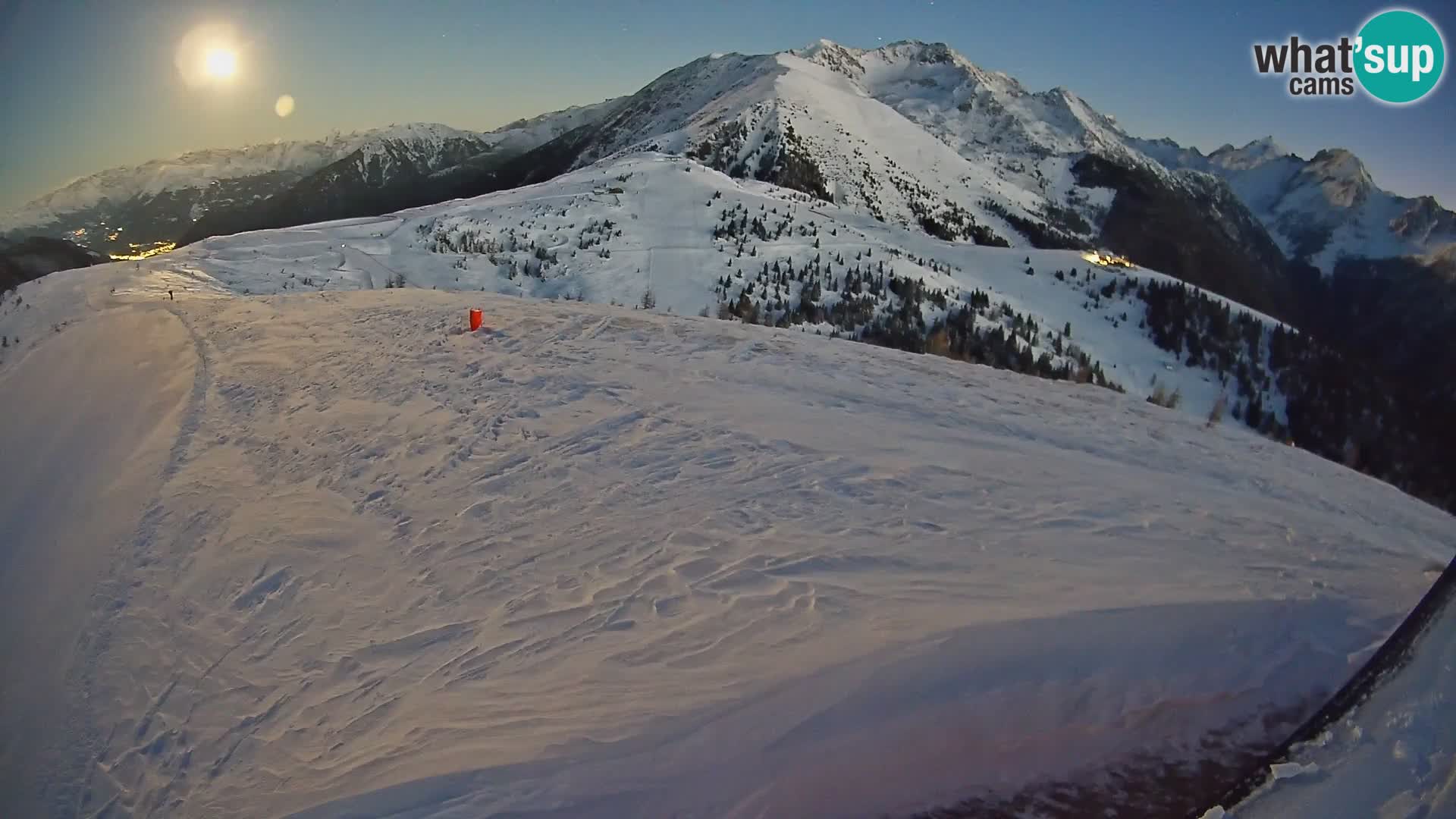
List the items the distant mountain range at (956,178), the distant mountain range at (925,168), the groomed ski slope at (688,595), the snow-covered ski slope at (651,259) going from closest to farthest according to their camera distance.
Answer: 1. the groomed ski slope at (688,595)
2. the snow-covered ski slope at (651,259)
3. the distant mountain range at (925,168)
4. the distant mountain range at (956,178)

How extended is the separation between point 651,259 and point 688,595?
2119cm

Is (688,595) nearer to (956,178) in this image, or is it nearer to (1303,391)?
(1303,391)

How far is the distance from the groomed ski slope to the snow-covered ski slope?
10.5 m

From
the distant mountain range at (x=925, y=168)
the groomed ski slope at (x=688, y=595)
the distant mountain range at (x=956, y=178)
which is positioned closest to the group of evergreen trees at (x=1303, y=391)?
the groomed ski slope at (x=688, y=595)

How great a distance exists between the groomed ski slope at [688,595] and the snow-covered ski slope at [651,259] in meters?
10.5

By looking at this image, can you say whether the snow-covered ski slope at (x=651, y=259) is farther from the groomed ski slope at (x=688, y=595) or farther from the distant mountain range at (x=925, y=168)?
the distant mountain range at (x=925, y=168)

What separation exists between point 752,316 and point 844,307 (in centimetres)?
528

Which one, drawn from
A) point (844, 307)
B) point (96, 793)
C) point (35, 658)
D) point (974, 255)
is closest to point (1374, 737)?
point (96, 793)

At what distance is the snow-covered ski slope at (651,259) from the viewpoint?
2047 cm

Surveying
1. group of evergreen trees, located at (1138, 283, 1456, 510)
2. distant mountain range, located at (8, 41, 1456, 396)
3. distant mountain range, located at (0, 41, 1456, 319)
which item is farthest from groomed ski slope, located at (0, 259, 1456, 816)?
distant mountain range, located at (8, 41, 1456, 396)

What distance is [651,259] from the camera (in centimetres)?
2466

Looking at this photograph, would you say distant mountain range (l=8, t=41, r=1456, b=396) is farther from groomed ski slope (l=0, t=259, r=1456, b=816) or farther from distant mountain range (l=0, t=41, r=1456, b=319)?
groomed ski slope (l=0, t=259, r=1456, b=816)

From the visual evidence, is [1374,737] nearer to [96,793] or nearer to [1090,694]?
[1090,694]

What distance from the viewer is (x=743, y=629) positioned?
4.20 meters
